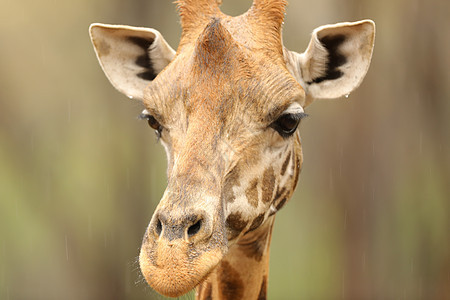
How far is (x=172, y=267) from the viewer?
341cm

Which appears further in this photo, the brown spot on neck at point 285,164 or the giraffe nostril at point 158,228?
the brown spot on neck at point 285,164

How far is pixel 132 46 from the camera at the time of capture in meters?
5.45

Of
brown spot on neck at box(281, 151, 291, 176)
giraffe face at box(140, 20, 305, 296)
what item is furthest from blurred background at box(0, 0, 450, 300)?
giraffe face at box(140, 20, 305, 296)

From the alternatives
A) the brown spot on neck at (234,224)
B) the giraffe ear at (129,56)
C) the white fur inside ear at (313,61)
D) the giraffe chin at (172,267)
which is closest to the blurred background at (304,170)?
the giraffe ear at (129,56)

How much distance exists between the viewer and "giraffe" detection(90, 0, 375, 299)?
11.6ft

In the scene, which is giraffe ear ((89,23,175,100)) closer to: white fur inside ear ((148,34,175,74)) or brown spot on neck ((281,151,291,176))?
white fur inside ear ((148,34,175,74))

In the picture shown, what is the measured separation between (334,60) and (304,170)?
1682 centimetres

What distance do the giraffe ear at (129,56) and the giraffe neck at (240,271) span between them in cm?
167

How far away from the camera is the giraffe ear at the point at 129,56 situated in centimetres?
539

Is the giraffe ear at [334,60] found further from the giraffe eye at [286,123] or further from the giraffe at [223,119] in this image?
the giraffe eye at [286,123]
